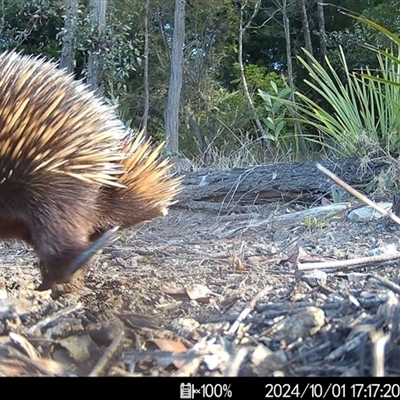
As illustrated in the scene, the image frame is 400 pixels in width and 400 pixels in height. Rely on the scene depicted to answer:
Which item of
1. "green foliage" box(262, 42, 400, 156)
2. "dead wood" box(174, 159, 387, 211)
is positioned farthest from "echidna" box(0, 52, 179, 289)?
"green foliage" box(262, 42, 400, 156)

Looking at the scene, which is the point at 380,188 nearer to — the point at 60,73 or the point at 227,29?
the point at 60,73

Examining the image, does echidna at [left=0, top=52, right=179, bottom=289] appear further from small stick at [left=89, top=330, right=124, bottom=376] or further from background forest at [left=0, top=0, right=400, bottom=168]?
background forest at [left=0, top=0, right=400, bottom=168]

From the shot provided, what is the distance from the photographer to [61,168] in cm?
269

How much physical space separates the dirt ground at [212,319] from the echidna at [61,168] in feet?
0.79

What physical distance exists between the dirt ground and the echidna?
0.24 meters

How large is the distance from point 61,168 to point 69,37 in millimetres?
7610

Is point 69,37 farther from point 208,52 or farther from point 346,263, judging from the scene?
point 346,263

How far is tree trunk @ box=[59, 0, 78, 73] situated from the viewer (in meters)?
9.81

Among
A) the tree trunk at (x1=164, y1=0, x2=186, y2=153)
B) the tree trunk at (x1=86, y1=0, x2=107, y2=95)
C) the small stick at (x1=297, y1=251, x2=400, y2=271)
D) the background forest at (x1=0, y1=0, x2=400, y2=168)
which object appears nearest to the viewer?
the small stick at (x1=297, y1=251, x2=400, y2=271)

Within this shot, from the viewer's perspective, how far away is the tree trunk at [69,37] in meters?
9.81
